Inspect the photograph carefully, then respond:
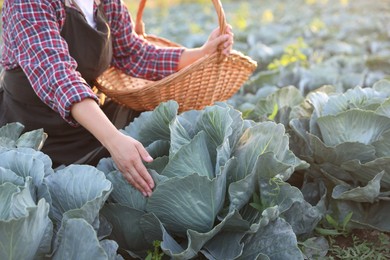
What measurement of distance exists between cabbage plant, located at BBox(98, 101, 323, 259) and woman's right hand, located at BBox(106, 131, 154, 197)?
3 centimetres

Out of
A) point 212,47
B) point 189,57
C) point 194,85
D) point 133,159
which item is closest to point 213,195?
point 133,159

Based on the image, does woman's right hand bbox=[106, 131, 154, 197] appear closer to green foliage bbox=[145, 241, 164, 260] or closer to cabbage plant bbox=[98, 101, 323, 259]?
cabbage plant bbox=[98, 101, 323, 259]

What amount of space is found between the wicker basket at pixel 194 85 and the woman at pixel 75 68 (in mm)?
78

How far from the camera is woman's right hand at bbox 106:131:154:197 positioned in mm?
1624

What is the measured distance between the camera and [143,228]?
1.67 m

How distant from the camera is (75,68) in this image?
1892 millimetres

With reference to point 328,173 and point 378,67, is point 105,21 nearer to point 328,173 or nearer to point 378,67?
point 328,173

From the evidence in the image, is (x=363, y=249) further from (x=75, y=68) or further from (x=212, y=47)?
(x=75, y=68)

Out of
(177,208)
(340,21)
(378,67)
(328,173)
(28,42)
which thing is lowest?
(340,21)

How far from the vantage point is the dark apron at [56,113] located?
2096mm

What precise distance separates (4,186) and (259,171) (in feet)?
2.18

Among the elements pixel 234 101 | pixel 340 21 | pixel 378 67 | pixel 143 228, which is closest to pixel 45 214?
pixel 143 228

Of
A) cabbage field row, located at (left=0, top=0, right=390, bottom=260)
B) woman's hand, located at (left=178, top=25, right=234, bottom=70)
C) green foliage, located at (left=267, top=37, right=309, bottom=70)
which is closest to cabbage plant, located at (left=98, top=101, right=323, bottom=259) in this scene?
cabbage field row, located at (left=0, top=0, right=390, bottom=260)

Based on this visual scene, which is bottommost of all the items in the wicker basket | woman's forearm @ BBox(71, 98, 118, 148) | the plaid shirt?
the wicker basket
